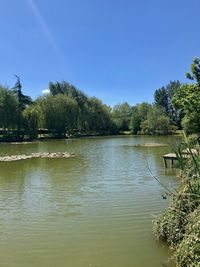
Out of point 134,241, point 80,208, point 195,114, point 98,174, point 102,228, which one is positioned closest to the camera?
point 134,241

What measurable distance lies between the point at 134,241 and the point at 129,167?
54.0 ft

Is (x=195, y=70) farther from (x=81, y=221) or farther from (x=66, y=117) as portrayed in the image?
(x=66, y=117)

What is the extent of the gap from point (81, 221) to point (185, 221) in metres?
4.20

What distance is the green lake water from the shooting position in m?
8.23

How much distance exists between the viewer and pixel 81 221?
1130 centimetres

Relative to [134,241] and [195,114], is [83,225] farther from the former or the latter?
[195,114]

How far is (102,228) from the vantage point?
1044cm

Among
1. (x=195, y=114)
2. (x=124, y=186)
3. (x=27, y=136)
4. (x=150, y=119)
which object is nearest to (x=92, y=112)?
(x=150, y=119)

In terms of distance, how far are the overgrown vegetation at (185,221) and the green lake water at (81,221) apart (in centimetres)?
39

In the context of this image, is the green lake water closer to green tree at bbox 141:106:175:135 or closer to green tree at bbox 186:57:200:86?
green tree at bbox 186:57:200:86

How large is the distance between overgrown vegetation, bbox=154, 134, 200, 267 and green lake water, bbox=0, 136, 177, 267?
39 centimetres

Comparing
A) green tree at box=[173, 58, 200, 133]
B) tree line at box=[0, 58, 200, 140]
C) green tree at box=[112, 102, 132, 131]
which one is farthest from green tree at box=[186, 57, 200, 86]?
green tree at box=[112, 102, 132, 131]

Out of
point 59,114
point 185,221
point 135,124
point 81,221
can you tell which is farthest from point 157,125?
point 185,221

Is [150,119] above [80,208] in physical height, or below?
above
